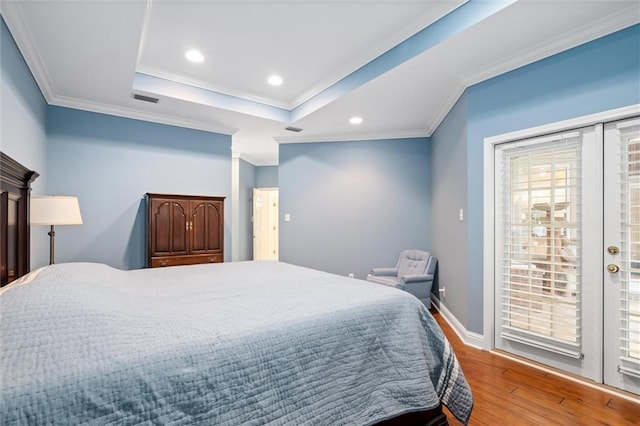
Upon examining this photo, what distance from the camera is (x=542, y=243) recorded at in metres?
2.40

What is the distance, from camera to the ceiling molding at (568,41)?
1.93 metres

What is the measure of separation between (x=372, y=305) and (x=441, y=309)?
9.13 ft

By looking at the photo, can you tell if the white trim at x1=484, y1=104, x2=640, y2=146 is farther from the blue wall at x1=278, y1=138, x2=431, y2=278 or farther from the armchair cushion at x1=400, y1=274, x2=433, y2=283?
the blue wall at x1=278, y1=138, x2=431, y2=278

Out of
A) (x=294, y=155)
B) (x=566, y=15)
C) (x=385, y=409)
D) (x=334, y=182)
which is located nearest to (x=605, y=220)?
(x=566, y=15)

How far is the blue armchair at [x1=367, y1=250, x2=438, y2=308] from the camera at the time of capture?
3.72 meters

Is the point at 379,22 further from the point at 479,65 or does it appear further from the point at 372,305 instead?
the point at 372,305

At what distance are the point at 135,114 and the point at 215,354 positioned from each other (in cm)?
369

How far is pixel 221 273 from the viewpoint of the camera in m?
2.25

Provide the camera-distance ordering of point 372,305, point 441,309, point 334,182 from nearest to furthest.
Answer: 1. point 372,305
2. point 441,309
3. point 334,182

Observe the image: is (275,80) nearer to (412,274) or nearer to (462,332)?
(412,274)

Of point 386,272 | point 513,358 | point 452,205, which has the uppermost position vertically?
point 452,205

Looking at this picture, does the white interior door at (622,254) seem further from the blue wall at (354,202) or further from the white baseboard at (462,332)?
the blue wall at (354,202)

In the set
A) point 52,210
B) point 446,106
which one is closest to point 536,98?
point 446,106

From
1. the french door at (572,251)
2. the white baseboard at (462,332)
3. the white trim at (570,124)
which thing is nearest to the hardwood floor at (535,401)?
the french door at (572,251)
